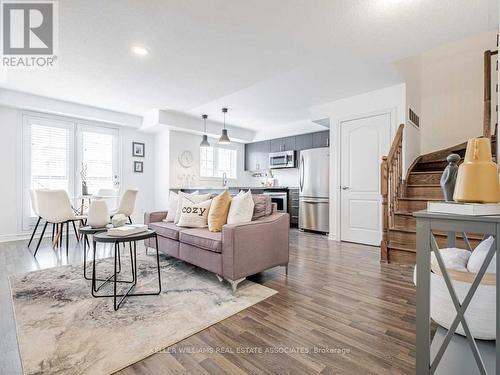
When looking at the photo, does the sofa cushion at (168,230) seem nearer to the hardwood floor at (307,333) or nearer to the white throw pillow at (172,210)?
the white throw pillow at (172,210)

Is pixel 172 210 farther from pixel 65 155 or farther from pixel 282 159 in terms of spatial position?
pixel 282 159

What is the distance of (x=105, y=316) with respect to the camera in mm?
1851

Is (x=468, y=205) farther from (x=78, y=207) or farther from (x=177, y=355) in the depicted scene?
(x=78, y=207)

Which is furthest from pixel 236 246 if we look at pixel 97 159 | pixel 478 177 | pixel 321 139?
pixel 97 159

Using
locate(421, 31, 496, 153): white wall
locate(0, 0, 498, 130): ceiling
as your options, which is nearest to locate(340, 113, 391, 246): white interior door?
locate(0, 0, 498, 130): ceiling

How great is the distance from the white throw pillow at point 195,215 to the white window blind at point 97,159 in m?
3.24

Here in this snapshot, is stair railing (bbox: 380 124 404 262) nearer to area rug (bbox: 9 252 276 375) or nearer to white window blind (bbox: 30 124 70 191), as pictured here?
area rug (bbox: 9 252 276 375)

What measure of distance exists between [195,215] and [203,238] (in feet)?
1.89

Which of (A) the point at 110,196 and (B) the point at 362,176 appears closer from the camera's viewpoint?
(B) the point at 362,176

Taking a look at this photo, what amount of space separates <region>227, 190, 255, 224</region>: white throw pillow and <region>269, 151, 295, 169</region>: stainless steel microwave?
13.0ft

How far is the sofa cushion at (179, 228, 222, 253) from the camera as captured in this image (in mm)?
2348

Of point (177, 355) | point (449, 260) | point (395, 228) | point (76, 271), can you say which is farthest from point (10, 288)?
point (395, 228)

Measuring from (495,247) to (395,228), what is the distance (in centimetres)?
271

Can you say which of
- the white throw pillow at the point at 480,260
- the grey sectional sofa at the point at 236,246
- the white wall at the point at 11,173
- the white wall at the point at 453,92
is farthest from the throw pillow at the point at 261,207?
the white wall at the point at 11,173
